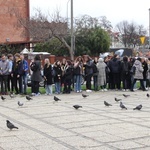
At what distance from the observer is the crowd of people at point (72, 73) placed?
738 inches

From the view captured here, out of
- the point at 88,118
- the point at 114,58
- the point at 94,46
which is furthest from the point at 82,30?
the point at 88,118

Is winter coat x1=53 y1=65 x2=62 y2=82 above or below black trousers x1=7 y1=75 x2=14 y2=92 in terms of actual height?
above

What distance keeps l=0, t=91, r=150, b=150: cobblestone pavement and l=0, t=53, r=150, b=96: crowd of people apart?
3.51 metres

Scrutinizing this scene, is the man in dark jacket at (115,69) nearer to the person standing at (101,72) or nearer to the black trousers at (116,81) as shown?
the black trousers at (116,81)

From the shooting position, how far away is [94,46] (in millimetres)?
51406

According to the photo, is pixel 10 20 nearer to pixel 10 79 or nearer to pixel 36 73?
pixel 10 79

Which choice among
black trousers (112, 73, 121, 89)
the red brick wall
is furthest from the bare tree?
black trousers (112, 73, 121, 89)

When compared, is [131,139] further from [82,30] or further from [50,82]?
[82,30]

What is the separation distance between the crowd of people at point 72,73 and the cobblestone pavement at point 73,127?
351 cm

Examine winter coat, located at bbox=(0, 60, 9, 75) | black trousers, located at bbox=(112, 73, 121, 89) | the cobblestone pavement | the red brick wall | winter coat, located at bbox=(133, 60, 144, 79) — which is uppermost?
the red brick wall

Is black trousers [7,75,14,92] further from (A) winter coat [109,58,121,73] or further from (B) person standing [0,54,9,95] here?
(A) winter coat [109,58,121,73]

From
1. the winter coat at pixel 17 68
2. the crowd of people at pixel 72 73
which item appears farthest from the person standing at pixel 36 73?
the winter coat at pixel 17 68

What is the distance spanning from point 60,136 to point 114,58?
12174 millimetres

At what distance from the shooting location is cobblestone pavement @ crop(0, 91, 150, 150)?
27.0ft
